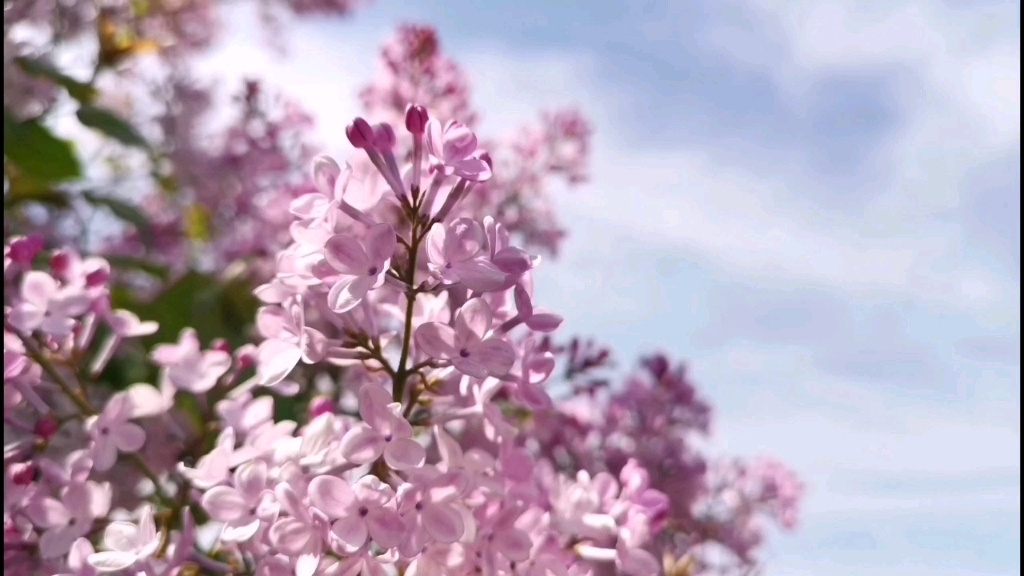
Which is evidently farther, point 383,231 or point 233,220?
point 233,220

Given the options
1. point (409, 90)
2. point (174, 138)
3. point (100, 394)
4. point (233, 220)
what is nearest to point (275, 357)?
point (100, 394)

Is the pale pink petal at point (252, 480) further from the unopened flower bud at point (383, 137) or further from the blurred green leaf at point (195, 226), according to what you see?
the blurred green leaf at point (195, 226)

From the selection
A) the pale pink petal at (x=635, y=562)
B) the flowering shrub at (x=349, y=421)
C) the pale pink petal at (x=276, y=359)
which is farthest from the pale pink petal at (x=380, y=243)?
the pale pink petal at (x=635, y=562)

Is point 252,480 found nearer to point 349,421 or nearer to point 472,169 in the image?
point 349,421

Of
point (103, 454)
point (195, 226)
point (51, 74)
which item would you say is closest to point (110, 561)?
point (103, 454)

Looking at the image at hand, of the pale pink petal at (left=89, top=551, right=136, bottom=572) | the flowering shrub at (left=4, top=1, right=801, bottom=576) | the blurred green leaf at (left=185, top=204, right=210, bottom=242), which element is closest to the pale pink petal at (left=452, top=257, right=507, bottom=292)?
the flowering shrub at (left=4, top=1, right=801, bottom=576)

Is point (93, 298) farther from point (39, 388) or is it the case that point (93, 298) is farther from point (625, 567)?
point (625, 567)

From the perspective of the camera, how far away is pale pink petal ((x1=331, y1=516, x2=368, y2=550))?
0.64m

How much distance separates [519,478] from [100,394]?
65 centimetres

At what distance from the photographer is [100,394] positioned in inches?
46.3

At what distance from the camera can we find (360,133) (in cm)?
70

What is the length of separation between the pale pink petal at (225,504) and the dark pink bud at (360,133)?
0.90ft

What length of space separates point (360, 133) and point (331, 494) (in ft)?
0.83

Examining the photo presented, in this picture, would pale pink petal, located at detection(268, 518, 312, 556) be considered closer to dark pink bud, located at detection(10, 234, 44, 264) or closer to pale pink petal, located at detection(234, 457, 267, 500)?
pale pink petal, located at detection(234, 457, 267, 500)
